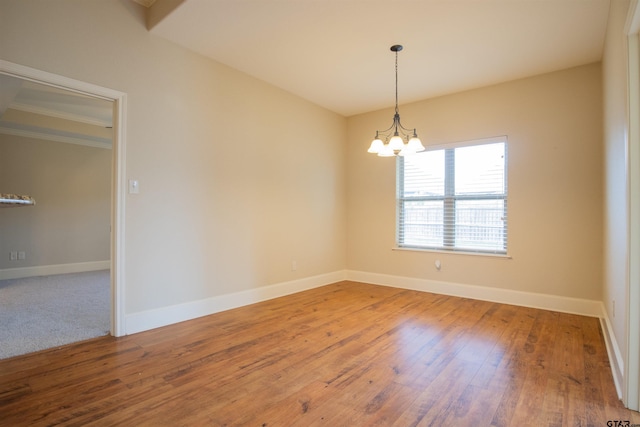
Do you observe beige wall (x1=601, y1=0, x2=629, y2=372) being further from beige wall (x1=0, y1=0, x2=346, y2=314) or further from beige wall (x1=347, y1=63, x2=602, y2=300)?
beige wall (x1=0, y1=0, x2=346, y2=314)

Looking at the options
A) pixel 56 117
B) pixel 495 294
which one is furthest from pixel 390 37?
pixel 56 117

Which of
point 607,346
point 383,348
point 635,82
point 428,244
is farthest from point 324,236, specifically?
point 635,82

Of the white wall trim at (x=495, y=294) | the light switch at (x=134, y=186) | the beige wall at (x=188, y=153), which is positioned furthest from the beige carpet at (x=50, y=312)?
the white wall trim at (x=495, y=294)

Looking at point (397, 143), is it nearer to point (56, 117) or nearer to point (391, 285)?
point (391, 285)

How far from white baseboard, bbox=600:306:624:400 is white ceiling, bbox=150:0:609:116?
2604 millimetres

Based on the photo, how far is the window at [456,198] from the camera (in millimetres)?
4105

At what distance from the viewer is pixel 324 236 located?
508cm

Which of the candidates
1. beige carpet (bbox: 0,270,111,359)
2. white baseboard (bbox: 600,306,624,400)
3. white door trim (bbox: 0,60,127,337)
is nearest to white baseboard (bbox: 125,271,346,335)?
white door trim (bbox: 0,60,127,337)

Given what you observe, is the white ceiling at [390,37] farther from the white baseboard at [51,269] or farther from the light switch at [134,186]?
the white baseboard at [51,269]

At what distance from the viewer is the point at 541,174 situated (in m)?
3.78

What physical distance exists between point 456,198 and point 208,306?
11.2 feet

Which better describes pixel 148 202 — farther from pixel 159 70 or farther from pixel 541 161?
pixel 541 161

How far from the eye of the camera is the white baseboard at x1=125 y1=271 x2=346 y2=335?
9.70 ft

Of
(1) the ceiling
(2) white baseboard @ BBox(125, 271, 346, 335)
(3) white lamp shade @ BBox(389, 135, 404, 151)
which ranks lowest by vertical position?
(2) white baseboard @ BBox(125, 271, 346, 335)
